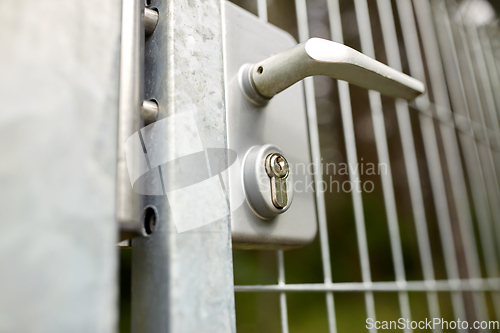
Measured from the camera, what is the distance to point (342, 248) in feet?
7.70

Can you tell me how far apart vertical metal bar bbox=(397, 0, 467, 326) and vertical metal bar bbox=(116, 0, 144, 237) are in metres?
0.84

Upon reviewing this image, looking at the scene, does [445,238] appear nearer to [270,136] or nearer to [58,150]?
[270,136]

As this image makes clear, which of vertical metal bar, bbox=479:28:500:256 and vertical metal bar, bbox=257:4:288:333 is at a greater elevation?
vertical metal bar, bbox=479:28:500:256

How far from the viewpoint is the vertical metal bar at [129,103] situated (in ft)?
0.60

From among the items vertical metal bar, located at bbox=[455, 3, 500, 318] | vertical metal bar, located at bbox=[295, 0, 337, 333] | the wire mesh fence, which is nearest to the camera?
vertical metal bar, located at bbox=[295, 0, 337, 333]

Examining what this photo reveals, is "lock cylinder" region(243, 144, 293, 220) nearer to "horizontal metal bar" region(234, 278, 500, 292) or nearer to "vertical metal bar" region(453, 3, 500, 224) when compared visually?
"horizontal metal bar" region(234, 278, 500, 292)

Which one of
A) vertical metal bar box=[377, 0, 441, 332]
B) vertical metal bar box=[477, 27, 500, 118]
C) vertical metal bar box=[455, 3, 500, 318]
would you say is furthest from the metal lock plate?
vertical metal bar box=[477, 27, 500, 118]

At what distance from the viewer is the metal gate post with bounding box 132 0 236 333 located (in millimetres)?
206

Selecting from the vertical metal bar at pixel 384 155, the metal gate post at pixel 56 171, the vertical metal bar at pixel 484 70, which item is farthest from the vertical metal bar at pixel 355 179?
the vertical metal bar at pixel 484 70

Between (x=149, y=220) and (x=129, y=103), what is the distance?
74 mm

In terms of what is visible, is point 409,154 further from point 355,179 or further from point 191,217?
point 191,217

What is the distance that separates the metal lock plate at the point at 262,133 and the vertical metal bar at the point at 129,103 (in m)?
0.10

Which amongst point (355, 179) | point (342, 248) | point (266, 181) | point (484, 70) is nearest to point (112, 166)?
point (266, 181)

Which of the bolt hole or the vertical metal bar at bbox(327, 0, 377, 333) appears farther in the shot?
the vertical metal bar at bbox(327, 0, 377, 333)
